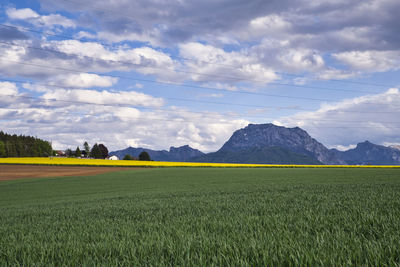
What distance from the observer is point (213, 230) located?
628 cm

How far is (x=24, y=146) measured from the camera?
622 ft

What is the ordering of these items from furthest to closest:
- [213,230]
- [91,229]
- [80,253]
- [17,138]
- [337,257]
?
[17,138] → [91,229] → [213,230] → [80,253] → [337,257]

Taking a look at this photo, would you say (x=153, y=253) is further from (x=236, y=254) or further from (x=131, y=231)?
(x=131, y=231)

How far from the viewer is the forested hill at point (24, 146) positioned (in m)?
180

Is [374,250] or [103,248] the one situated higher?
[374,250]

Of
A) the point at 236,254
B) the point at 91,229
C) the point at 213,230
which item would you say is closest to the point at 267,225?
the point at 213,230

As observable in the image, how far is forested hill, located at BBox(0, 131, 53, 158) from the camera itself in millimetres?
180113

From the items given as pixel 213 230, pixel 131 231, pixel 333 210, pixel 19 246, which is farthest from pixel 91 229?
pixel 333 210

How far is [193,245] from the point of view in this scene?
4840mm

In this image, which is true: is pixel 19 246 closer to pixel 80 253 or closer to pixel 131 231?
pixel 80 253

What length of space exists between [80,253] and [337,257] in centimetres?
382

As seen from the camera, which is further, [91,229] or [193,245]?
[91,229]

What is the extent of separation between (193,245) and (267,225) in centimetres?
213

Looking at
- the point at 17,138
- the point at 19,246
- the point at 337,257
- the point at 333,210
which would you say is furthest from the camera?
the point at 17,138
